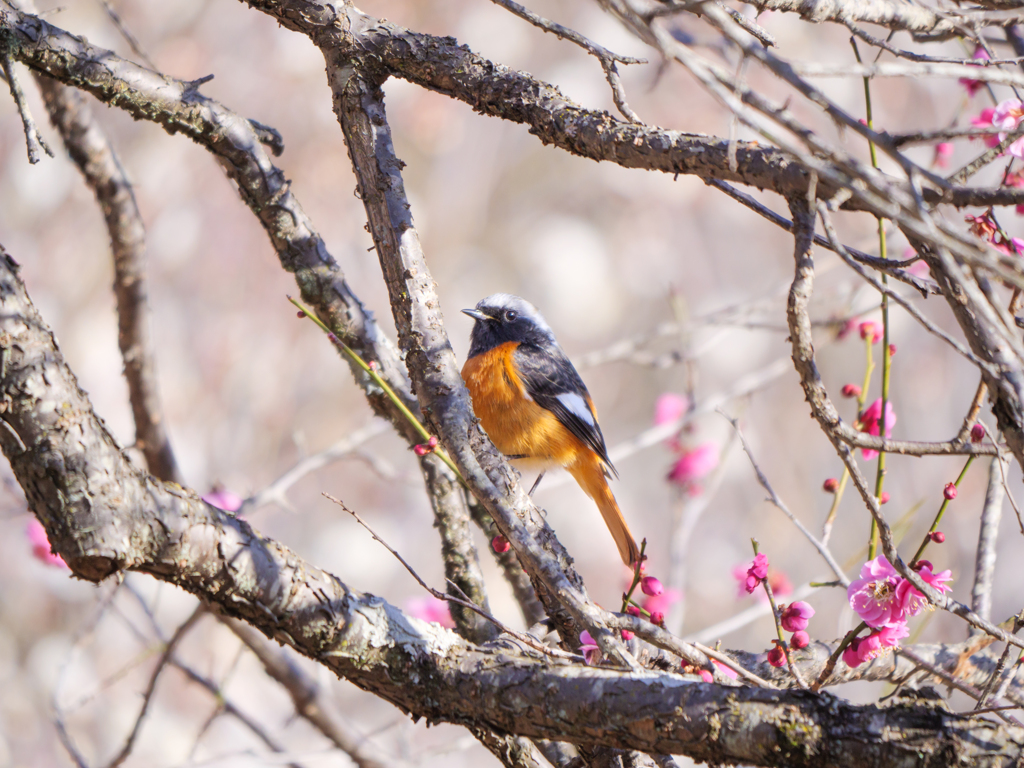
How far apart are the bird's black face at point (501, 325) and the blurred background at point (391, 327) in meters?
2.05

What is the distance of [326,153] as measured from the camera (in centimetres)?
870

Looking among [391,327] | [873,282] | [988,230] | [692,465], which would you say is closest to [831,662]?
[873,282]

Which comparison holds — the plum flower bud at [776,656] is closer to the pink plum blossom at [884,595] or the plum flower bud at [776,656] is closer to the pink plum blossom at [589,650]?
the pink plum blossom at [884,595]

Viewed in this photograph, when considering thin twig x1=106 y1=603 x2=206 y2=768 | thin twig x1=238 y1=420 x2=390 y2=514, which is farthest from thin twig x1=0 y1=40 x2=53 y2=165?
thin twig x1=238 y1=420 x2=390 y2=514

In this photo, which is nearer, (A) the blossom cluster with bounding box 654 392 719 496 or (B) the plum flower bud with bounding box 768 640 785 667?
(B) the plum flower bud with bounding box 768 640 785 667

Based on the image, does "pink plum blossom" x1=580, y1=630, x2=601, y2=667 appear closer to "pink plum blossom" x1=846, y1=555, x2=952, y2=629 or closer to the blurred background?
"pink plum blossom" x1=846, y1=555, x2=952, y2=629

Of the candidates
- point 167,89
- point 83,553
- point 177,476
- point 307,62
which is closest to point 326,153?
point 307,62

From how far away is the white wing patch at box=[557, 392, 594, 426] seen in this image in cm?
420

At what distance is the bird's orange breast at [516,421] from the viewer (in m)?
4.08

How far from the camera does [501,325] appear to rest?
4.68 metres

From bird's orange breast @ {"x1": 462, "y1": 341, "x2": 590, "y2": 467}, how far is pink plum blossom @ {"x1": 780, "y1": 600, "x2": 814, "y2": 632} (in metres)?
2.29

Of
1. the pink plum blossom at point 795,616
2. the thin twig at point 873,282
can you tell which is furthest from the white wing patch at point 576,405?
the thin twig at point 873,282

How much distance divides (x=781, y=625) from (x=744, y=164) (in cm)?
104

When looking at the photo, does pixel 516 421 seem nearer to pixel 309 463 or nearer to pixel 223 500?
pixel 309 463
